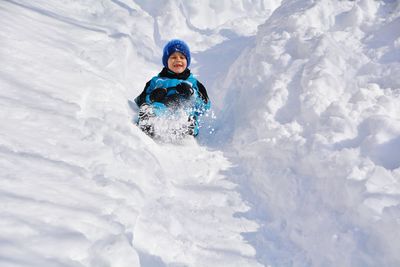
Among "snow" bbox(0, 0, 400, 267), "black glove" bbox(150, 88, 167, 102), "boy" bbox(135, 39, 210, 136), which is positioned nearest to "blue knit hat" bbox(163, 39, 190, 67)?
"boy" bbox(135, 39, 210, 136)

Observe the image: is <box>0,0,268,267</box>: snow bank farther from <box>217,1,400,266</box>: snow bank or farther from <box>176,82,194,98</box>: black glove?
<box>176,82,194,98</box>: black glove

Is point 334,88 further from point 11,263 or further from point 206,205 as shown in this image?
point 11,263

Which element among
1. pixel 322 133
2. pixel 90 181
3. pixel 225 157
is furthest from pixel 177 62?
pixel 90 181

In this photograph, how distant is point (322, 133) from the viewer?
2.81m

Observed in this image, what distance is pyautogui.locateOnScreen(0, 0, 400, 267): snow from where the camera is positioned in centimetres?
179

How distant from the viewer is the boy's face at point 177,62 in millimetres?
4188

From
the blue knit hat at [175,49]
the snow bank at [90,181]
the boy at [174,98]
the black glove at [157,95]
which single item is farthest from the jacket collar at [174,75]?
the snow bank at [90,181]

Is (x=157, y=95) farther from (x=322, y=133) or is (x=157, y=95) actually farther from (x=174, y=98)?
(x=322, y=133)

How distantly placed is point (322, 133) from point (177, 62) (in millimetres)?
2001

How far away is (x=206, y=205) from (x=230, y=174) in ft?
1.77

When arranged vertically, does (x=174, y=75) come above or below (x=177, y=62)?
below

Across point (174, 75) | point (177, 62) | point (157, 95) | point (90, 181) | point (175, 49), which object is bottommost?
point (90, 181)

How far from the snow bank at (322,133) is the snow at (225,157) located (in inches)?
0.4

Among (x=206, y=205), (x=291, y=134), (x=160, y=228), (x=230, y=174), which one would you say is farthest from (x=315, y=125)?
(x=160, y=228)
